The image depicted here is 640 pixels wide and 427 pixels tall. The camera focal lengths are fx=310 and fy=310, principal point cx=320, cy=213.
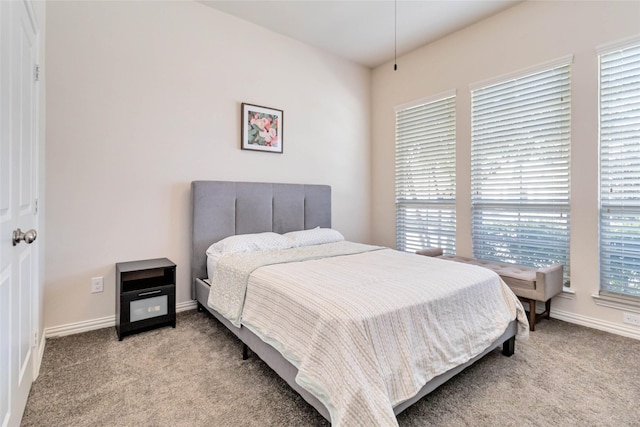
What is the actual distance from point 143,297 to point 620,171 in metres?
3.92

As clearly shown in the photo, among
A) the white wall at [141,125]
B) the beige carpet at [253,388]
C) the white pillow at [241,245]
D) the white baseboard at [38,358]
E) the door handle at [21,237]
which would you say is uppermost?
the white wall at [141,125]

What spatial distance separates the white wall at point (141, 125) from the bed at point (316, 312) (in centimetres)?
23

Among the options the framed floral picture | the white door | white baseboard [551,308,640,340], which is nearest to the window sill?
white baseboard [551,308,640,340]

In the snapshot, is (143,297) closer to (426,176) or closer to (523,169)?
(426,176)

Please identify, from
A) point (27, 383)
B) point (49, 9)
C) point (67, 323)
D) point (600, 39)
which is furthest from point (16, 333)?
point (600, 39)

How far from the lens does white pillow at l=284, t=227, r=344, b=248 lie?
308 cm

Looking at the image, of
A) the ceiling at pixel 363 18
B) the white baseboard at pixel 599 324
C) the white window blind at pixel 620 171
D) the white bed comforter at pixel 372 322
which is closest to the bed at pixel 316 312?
the white bed comforter at pixel 372 322

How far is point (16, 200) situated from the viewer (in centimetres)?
138

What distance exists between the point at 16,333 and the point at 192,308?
169cm

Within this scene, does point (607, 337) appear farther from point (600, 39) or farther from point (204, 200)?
point (204, 200)

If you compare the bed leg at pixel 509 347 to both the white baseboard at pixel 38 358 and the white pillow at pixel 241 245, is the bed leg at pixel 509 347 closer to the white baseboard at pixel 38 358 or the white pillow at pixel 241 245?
the white pillow at pixel 241 245

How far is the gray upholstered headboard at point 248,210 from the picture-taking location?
292cm

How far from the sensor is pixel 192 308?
9.91 ft

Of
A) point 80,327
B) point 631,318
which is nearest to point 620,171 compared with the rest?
point 631,318
